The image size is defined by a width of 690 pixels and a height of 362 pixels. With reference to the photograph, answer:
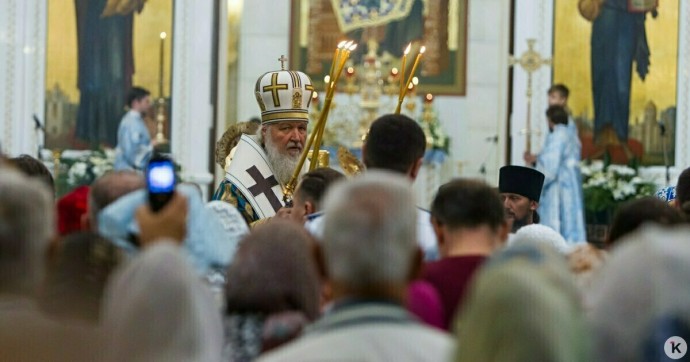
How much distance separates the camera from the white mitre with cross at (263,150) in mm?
9555

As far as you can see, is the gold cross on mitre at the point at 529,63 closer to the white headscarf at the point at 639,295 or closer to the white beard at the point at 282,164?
the white beard at the point at 282,164

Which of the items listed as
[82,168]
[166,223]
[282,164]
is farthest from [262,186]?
[82,168]

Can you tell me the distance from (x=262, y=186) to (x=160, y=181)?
489cm

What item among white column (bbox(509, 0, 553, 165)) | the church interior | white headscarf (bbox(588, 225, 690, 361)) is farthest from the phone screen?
white column (bbox(509, 0, 553, 165))

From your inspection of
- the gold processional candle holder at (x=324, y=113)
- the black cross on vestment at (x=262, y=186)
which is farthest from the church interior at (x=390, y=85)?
the gold processional candle holder at (x=324, y=113)

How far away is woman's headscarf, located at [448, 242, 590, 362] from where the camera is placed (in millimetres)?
3938

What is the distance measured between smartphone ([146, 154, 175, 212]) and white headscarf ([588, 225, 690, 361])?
1191mm

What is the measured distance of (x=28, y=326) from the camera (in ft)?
13.9

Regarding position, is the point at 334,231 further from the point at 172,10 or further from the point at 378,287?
the point at 172,10

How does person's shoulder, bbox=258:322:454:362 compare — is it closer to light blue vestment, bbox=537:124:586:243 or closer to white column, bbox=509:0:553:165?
light blue vestment, bbox=537:124:586:243

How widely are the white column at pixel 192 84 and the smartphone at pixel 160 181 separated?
48.2 feet

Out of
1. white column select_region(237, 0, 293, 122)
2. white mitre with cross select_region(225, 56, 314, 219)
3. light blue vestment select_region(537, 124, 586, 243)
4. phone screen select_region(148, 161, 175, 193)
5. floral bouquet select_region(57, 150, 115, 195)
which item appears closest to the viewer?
phone screen select_region(148, 161, 175, 193)

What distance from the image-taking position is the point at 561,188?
1869cm

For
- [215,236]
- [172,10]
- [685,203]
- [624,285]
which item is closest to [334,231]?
[624,285]
